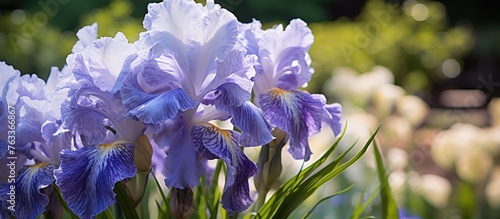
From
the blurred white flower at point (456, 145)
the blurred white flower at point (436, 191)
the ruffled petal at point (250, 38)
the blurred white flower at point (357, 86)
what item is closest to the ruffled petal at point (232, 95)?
the ruffled petal at point (250, 38)

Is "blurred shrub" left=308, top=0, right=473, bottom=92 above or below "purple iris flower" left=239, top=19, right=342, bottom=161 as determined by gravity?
below

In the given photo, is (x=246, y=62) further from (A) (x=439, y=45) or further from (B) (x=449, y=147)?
(A) (x=439, y=45)

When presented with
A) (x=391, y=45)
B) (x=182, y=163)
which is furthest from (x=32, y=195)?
(x=391, y=45)

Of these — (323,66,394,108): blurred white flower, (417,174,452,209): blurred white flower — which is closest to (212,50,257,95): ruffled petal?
(417,174,452,209): blurred white flower

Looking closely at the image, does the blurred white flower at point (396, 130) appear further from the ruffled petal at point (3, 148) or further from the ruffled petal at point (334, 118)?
the ruffled petal at point (3, 148)

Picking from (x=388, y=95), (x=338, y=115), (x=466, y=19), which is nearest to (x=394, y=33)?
(x=388, y=95)

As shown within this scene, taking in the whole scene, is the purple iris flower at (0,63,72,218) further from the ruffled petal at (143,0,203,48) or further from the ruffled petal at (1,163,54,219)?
the ruffled petal at (143,0,203,48)

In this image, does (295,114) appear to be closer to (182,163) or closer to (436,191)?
(182,163)
